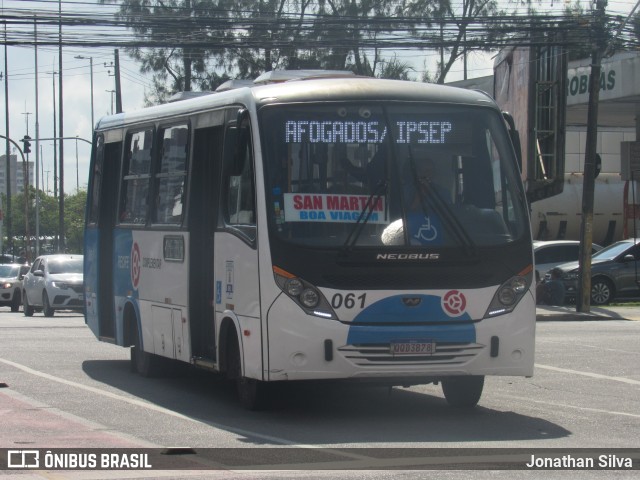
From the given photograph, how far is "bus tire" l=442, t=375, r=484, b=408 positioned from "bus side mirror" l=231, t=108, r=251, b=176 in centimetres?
282

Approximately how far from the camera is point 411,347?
36.8 ft

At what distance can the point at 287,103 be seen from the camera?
11.7m

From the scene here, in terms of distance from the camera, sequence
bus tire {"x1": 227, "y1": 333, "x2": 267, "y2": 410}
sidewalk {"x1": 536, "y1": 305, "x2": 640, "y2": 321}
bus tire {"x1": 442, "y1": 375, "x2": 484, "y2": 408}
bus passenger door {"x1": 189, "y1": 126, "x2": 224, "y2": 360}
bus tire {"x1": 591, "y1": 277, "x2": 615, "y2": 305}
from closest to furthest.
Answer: bus tire {"x1": 227, "y1": 333, "x2": 267, "y2": 410}
bus tire {"x1": 442, "y1": 375, "x2": 484, "y2": 408}
bus passenger door {"x1": 189, "y1": 126, "x2": 224, "y2": 360}
sidewalk {"x1": 536, "y1": 305, "x2": 640, "y2": 321}
bus tire {"x1": 591, "y1": 277, "x2": 615, "y2": 305}

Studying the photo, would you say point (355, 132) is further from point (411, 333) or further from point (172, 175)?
point (172, 175)

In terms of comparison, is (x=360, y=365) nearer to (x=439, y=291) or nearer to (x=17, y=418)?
(x=439, y=291)

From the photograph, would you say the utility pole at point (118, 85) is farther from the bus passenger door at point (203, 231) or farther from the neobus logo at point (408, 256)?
the neobus logo at point (408, 256)

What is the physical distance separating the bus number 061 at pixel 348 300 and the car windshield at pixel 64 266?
22335mm

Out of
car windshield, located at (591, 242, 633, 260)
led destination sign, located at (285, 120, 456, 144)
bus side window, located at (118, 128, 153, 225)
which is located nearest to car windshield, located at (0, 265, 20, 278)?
car windshield, located at (591, 242, 633, 260)

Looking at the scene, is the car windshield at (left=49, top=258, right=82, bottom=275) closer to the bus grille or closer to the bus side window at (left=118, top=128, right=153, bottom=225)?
the bus side window at (left=118, top=128, right=153, bottom=225)

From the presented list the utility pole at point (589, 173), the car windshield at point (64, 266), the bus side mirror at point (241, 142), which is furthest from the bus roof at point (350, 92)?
the car windshield at point (64, 266)

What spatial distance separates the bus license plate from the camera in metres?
11.2

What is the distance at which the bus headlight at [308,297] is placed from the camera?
11109mm

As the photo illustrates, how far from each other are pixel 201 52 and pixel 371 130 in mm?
39910

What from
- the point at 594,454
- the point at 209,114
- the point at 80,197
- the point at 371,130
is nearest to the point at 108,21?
the point at 209,114
